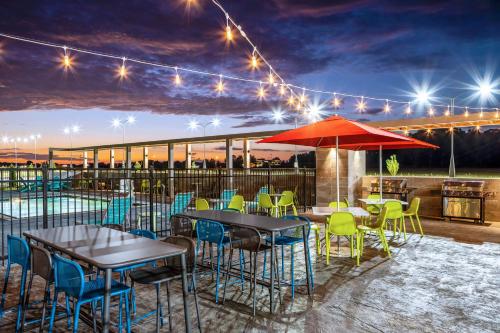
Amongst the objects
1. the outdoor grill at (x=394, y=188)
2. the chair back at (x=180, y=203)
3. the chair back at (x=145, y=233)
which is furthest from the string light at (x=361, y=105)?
the chair back at (x=145, y=233)

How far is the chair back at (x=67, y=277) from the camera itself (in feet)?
8.52

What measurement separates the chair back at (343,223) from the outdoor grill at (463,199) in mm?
5923

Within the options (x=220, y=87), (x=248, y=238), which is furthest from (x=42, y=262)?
(x=220, y=87)

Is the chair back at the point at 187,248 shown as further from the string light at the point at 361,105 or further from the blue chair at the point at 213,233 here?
the string light at the point at 361,105

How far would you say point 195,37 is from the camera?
10836 millimetres

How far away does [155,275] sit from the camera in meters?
3.16

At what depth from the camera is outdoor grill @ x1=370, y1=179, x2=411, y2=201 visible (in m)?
10.5

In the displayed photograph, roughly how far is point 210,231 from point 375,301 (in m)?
2.06

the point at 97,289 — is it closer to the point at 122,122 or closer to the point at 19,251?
the point at 19,251

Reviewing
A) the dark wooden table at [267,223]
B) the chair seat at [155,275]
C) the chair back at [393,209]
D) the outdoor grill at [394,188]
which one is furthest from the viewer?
the outdoor grill at [394,188]

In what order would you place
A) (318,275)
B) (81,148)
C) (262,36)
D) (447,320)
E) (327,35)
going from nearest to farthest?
(447,320) < (318,275) < (262,36) < (327,35) < (81,148)

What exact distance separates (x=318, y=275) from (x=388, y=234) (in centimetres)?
378

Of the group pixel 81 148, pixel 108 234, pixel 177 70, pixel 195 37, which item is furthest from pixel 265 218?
pixel 81 148

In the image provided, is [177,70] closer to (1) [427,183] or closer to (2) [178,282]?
(2) [178,282]
